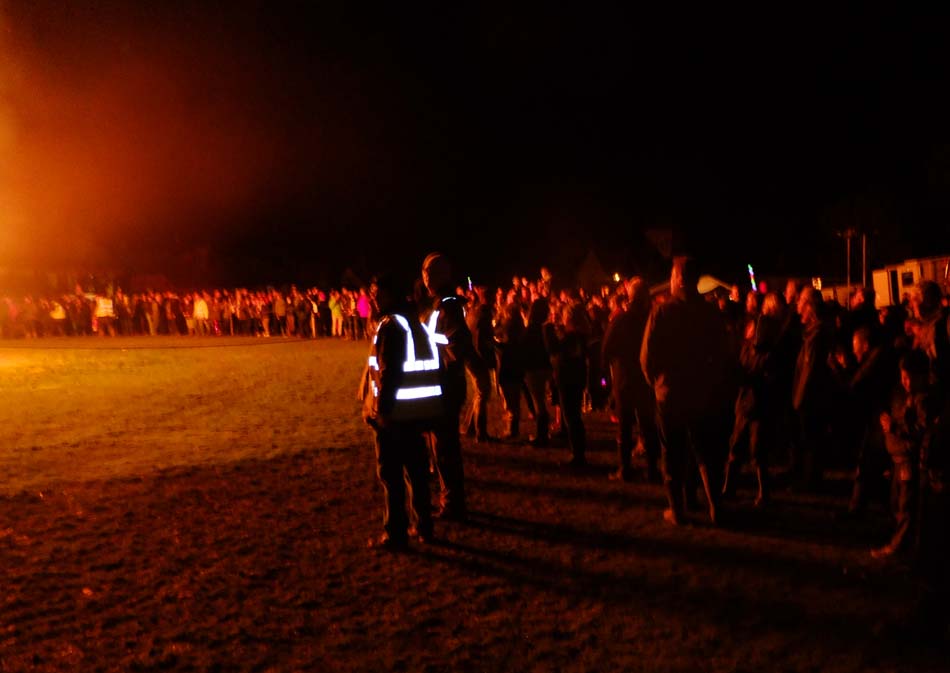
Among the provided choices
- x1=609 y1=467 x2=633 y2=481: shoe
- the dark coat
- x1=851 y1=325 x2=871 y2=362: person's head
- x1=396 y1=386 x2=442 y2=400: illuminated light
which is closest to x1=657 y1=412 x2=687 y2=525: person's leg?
the dark coat

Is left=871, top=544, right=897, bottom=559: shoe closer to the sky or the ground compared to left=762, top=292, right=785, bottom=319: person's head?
closer to the ground

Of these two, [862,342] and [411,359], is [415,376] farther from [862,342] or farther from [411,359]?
[862,342]

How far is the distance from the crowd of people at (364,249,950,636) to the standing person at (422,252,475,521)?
1cm

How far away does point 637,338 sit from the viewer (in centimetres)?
721

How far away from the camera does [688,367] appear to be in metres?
6.00

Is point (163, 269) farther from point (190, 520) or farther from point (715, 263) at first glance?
point (190, 520)

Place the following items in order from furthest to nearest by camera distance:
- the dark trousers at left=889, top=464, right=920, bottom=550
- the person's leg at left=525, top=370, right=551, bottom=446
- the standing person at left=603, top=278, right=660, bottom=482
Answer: the person's leg at left=525, top=370, right=551, bottom=446, the standing person at left=603, top=278, right=660, bottom=482, the dark trousers at left=889, top=464, right=920, bottom=550

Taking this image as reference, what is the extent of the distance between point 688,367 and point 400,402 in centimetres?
224

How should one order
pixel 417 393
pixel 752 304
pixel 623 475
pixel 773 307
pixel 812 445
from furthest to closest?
pixel 752 304
pixel 623 475
pixel 773 307
pixel 812 445
pixel 417 393

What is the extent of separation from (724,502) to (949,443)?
302cm

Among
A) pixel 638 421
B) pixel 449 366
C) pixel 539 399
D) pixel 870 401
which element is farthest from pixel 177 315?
pixel 870 401

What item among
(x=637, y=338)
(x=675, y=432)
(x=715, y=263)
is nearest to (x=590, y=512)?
(x=675, y=432)

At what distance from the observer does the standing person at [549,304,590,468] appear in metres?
8.14

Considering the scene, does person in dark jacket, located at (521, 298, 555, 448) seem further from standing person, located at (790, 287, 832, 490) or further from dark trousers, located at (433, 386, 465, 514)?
standing person, located at (790, 287, 832, 490)
